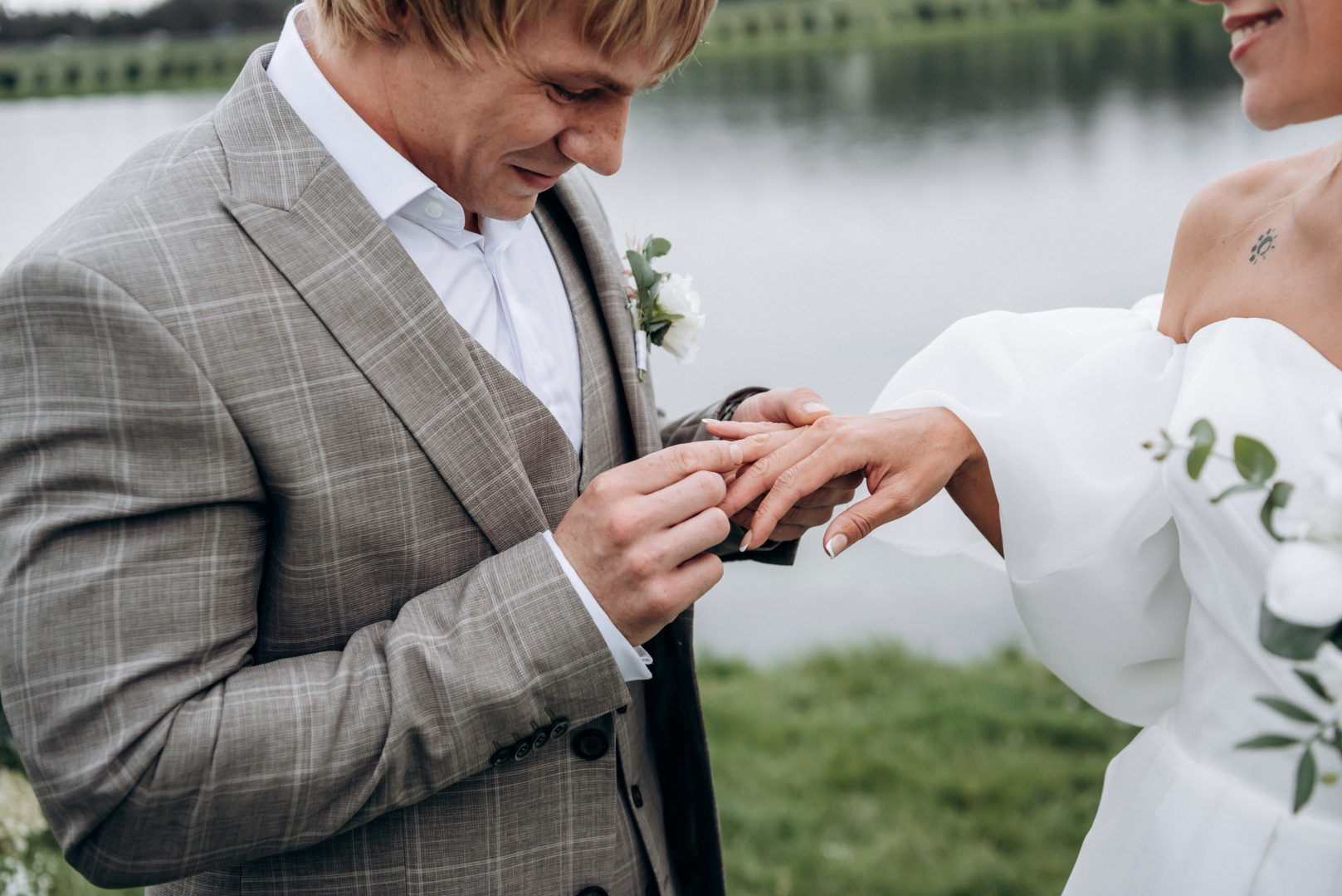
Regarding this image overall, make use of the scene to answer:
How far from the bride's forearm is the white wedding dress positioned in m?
0.11

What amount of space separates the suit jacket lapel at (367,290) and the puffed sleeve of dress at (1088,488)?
37.9 inches

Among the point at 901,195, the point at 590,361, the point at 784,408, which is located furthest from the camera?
the point at 901,195

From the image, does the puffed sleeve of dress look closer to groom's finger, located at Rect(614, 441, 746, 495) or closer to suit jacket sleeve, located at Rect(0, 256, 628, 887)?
groom's finger, located at Rect(614, 441, 746, 495)

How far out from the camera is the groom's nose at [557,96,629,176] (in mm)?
1513

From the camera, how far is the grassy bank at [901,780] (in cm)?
306

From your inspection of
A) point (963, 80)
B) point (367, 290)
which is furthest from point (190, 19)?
point (963, 80)

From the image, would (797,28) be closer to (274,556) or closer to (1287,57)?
(1287,57)

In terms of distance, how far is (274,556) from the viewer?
134cm

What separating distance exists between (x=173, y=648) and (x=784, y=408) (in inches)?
48.9

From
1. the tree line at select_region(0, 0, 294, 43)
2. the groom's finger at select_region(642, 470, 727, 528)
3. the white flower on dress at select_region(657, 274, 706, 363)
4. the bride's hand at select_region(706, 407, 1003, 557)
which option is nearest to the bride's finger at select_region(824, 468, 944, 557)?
the bride's hand at select_region(706, 407, 1003, 557)

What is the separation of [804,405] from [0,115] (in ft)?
22.3

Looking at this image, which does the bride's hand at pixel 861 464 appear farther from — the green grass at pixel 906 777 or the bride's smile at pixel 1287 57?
the green grass at pixel 906 777

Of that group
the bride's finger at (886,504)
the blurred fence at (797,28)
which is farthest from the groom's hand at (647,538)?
the blurred fence at (797,28)

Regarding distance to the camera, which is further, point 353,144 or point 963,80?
point 963,80
